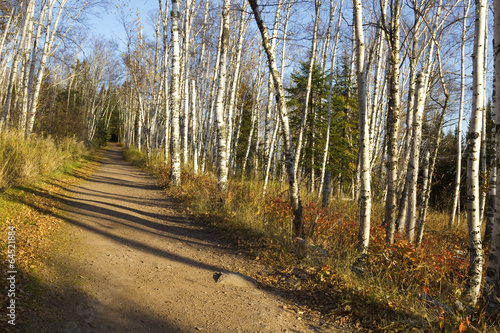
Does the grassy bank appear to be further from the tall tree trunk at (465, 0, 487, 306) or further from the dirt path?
the tall tree trunk at (465, 0, 487, 306)

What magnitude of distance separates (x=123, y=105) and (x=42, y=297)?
45562 millimetres

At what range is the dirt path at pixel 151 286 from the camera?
10.7 ft

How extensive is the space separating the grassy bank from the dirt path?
237 millimetres

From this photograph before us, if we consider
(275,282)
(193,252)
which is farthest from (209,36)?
(275,282)

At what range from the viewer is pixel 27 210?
5.96m

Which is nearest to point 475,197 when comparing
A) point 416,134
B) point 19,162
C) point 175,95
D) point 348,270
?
point 348,270

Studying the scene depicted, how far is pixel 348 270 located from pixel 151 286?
2846 mm

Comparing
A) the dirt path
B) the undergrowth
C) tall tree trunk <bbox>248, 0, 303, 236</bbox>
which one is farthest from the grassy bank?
tall tree trunk <bbox>248, 0, 303, 236</bbox>

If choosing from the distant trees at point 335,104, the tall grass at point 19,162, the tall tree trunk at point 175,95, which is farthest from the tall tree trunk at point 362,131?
the tall grass at point 19,162

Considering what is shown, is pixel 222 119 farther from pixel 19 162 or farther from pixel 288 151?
pixel 19 162

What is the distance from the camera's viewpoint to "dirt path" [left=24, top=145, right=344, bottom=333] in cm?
327

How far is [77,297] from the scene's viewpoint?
3.47 meters

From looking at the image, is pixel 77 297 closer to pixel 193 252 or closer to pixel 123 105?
pixel 193 252

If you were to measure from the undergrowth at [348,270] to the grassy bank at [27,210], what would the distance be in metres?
3.04
